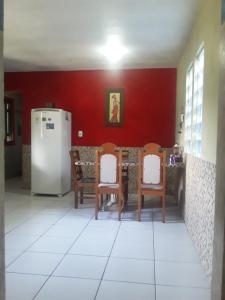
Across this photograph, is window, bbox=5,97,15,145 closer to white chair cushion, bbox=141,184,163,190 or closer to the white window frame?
white chair cushion, bbox=141,184,163,190

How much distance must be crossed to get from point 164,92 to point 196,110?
8.28ft

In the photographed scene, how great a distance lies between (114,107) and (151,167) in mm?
2236

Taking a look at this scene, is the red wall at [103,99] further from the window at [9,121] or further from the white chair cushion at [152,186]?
the white chair cushion at [152,186]

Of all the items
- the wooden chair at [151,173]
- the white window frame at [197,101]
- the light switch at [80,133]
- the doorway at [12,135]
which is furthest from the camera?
the doorway at [12,135]

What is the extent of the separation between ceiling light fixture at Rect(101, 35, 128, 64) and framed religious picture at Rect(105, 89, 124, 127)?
30.8 inches

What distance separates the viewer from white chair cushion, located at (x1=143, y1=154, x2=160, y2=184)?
12.7 feet

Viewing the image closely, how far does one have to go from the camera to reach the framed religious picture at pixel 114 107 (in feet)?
18.9

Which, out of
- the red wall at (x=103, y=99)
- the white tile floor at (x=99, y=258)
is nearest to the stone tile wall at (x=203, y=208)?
the white tile floor at (x=99, y=258)

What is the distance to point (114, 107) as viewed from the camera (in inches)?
228

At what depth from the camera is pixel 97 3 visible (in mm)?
2838

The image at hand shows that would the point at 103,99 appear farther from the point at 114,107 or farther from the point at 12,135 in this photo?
the point at 12,135

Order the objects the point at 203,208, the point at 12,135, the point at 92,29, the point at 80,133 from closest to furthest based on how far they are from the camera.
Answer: the point at 203,208, the point at 92,29, the point at 80,133, the point at 12,135

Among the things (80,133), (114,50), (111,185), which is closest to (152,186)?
(111,185)

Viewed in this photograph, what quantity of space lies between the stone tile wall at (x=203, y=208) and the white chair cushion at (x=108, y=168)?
46.1 inches
